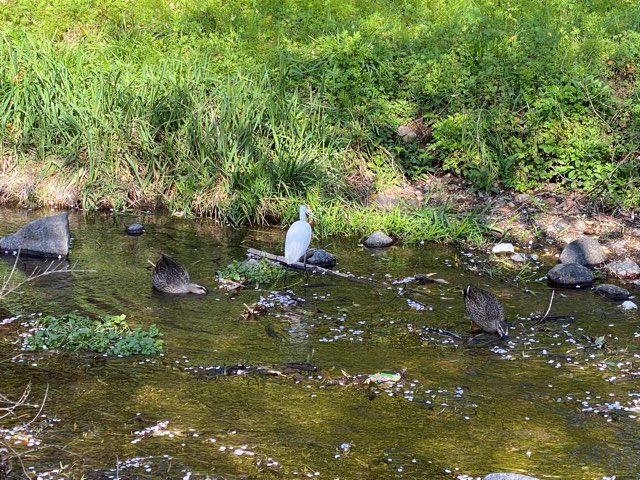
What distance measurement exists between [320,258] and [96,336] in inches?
92.2

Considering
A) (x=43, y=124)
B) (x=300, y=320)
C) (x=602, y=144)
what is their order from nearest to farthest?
(x=300, y=320), (x=602, y=144), (x=43, y=124)

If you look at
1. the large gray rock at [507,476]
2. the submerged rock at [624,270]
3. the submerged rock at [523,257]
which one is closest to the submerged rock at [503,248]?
the submerged rock at [523,257]

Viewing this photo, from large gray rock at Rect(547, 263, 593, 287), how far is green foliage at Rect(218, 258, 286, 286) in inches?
83.8

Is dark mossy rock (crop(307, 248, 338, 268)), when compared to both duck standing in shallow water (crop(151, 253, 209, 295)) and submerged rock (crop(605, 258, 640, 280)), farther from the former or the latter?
submerged rock (crop(605, 258, 640, 280))

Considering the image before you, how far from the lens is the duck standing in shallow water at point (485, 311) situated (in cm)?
639

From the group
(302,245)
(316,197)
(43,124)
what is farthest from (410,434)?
(43,124)

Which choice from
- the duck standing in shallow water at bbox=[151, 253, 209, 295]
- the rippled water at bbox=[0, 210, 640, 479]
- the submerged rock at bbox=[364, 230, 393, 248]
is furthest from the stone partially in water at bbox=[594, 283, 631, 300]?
the duck standing in shallow water at bbox=[151, 253, 209, 295]

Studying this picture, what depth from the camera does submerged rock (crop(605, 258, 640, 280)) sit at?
7703 millimetres

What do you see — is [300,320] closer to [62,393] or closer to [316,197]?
[62,393]

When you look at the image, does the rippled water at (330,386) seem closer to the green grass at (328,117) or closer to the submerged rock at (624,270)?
the submerged rock at (624,270)

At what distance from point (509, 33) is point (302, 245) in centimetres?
440

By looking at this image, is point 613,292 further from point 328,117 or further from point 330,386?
point 328,117

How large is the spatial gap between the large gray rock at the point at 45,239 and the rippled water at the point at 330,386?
1.11 feet

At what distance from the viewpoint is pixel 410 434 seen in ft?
16.4
